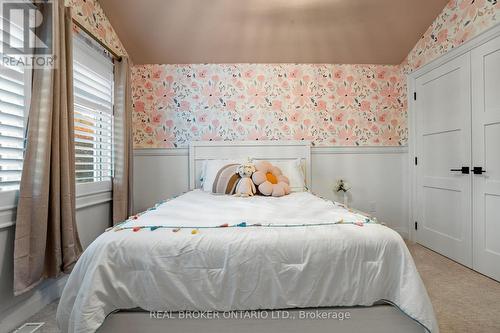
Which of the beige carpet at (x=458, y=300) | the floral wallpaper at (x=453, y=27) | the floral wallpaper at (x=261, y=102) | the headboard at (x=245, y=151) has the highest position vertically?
the floral wallpaper at (x=453, y=27)

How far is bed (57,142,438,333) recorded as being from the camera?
118 centimetres

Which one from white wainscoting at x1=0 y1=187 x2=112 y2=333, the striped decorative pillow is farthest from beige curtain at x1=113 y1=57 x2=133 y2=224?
the striped decorative pillow

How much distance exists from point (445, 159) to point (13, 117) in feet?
12.0

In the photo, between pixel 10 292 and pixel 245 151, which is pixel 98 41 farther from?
pixel 10 292

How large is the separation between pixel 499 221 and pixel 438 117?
1.17m

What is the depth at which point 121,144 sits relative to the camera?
9.24 ft

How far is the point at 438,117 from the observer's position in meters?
2.88

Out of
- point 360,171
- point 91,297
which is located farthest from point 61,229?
point 360,171

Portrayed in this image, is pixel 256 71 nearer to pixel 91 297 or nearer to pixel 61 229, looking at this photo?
pixel 61 229

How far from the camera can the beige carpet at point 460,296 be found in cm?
160

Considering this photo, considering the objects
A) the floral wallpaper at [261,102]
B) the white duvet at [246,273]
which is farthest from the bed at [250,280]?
the floral wallpaper at [261,102]

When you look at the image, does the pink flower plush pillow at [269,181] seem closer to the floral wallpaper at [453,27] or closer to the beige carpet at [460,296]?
the beige carpet at [460,296]

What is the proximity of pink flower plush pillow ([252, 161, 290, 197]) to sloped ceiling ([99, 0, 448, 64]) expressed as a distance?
1.43 meters

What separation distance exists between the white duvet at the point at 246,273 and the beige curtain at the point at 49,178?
2.21ft
